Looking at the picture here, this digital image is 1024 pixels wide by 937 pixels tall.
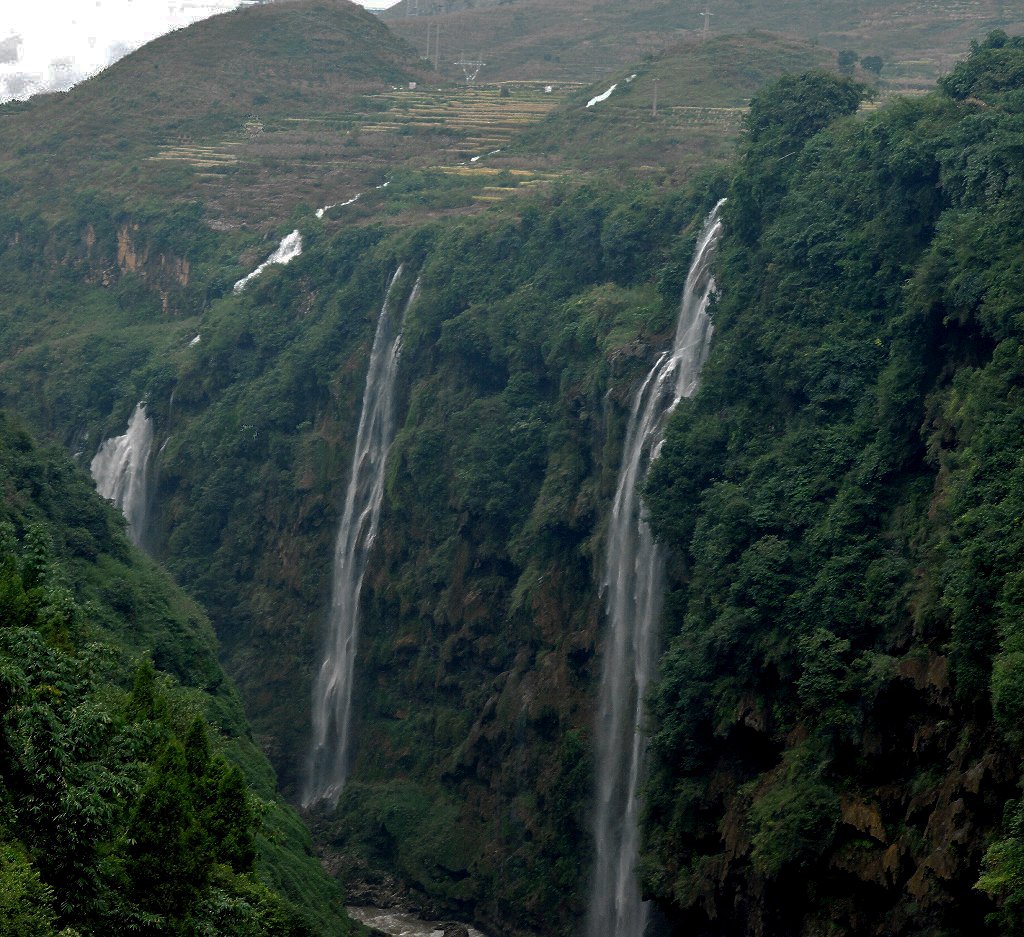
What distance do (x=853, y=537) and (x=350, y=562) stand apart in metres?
24.0

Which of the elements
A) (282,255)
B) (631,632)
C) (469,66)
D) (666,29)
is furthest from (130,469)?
(666,29)

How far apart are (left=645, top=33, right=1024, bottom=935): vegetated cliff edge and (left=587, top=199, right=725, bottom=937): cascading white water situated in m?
1.45

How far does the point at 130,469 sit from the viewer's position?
213ft

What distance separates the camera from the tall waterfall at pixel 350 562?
168ft

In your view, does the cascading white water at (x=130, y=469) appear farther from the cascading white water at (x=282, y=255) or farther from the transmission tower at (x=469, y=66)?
the transmission tower at (x=469, y=66)

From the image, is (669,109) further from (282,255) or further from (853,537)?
(853,537)

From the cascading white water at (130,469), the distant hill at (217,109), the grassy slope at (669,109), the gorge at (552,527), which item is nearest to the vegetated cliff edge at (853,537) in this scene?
the gorge at (552,527)

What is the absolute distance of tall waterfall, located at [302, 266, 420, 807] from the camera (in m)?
51.1

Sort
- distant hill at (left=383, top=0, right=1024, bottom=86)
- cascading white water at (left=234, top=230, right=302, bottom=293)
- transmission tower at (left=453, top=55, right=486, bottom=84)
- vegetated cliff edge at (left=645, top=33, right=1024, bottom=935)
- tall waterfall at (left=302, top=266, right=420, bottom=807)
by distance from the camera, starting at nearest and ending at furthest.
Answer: vegetated cliff edge at (left=645, top=33, right=1024, bottom=935) → tall waterfall at (left=302, top=266, right=420, bottom=807) → cascading white water at (left=234, top=230, right=302, bottom=293) → distant hill at (left=383, top=0, right=1024, bottom=86) → transmission tower at (left=453, top=55, right=486, bottom=84)

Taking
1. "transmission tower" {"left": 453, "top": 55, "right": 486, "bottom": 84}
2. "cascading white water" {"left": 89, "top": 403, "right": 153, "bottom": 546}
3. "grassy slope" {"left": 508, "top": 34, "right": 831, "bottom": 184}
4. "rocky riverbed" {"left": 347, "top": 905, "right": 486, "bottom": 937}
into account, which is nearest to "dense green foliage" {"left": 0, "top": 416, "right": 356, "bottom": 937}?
"rocky riverbed" {"left": 347, "top": 905, "right": 486, "bottom": 937}

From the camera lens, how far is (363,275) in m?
61.1

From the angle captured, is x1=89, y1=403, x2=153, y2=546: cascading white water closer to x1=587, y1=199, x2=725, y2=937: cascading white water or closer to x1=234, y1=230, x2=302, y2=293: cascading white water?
x1=234, y1=230, x2=302, y2=293: cascading white water

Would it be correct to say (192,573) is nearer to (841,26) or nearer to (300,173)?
(300,173)

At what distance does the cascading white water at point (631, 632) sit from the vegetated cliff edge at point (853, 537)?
1.45 m
